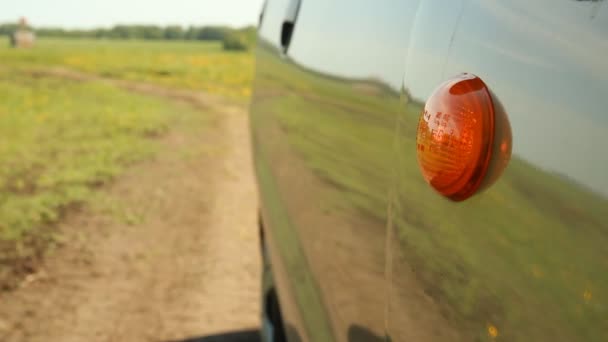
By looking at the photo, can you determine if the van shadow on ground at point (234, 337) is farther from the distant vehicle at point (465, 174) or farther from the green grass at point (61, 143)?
the green grass at point (61, 143)

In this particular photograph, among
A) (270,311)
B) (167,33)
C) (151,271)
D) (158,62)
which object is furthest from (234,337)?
(167,33)

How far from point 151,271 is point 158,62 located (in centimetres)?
3433

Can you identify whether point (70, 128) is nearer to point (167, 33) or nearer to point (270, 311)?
point (270, 311)

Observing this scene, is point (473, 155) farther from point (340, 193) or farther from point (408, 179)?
point (340, 193)

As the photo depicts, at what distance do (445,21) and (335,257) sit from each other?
673mm

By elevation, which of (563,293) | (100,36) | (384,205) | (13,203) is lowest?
(100,36)

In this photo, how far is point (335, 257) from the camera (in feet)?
5.65

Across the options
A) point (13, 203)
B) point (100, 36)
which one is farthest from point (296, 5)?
point (100, 36)

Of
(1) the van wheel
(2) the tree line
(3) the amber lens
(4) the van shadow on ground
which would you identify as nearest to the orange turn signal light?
(3) the amber lens

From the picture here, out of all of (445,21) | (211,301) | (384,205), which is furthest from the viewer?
(211,301)

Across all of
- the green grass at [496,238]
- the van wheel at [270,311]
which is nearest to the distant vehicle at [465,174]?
the green grass at [496,238]

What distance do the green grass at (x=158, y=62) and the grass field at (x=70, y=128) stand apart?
0.24ft

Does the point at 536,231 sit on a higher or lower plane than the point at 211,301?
higher

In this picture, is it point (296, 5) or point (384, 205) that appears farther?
point (296, 5)
